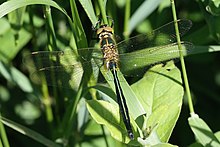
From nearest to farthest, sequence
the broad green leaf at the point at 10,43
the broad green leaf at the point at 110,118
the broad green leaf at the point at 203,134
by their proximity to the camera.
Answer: the broad green leaf at the point at 110,118, the broad green leaf at the point at 203,134, the broad green leaf at the point at 10,43

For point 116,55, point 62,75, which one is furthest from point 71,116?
point 116,55

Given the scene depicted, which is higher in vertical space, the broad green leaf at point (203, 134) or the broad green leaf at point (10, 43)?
the broad green leaf at point (10, 43)

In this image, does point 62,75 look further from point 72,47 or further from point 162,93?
point 162,93

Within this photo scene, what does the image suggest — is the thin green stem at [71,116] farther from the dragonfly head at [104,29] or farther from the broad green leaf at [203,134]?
the broad green leaf at [203,134]

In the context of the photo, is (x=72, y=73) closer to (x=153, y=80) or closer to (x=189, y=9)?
(x=153, y=80)

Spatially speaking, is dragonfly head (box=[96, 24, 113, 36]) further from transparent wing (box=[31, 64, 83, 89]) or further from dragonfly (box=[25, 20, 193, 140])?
transparent wing (box=[31, 64, 83, 89])

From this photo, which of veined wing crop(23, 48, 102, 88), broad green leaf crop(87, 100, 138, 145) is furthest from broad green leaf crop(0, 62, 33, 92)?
broad green leaf crop(87, 100, 138, 145)

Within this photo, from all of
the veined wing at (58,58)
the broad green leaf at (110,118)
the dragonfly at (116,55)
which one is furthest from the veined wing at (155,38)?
the broad green leaf at (110,118)

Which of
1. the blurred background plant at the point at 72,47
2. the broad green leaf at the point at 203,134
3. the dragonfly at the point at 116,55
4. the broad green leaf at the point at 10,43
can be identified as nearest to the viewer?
the broad green leaf at the point at 203,134

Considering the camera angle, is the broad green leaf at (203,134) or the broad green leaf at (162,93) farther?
the broad green leaf at (203,134)

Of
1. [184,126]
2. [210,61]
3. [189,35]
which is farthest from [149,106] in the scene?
[210,61]
